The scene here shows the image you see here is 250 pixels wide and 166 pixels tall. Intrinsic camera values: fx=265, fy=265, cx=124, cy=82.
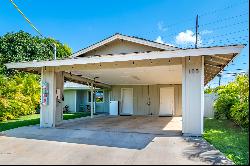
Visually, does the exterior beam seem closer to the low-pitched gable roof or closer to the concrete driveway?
the low-pitched gable roof

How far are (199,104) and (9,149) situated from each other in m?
6.55

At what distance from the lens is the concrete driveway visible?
6.45m

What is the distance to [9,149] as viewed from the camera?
796 cm

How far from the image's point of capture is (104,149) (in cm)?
762

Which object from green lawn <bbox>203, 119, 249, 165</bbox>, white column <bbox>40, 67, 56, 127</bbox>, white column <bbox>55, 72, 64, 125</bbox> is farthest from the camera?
white column <bbox>55, 72, 64, 125</bbox>

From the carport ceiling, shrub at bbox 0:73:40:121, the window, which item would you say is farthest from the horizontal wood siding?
shrub at bbox 0:73:40:121

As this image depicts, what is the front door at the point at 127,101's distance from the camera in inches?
874

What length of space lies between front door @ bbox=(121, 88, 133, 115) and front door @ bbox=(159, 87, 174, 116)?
2640mm

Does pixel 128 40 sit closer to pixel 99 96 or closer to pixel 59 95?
pixel 59 95

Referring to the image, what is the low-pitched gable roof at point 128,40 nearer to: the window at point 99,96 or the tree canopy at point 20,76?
the tree canopy at point 20,76

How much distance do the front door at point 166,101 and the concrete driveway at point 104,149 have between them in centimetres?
1062

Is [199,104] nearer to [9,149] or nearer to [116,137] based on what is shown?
[116,137]

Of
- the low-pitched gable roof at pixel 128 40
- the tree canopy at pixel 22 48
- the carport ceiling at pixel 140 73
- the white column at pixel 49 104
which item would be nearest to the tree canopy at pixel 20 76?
the tree canopy at pixel 22 48

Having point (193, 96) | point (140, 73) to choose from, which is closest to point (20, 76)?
point (140, 73)
